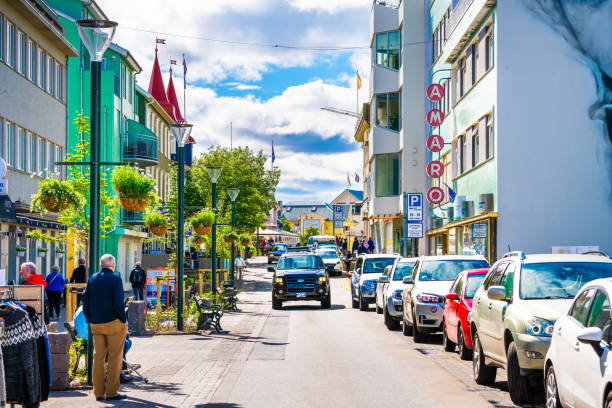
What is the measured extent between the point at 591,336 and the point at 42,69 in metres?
29.0

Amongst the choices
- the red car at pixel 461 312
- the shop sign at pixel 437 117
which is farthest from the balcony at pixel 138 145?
the red car at pixel 461 312

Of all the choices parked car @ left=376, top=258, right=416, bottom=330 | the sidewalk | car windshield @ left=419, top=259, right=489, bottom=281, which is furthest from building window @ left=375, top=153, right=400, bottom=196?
car windshield @ left=419, top=259, right=489, bottom=281

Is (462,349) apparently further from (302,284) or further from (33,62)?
(33,62)

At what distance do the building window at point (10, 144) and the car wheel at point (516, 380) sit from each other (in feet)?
70.6

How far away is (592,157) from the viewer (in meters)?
28.5

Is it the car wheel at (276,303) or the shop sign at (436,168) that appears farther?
the shop sign at (436,168)

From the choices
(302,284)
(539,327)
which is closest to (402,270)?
(302,284)

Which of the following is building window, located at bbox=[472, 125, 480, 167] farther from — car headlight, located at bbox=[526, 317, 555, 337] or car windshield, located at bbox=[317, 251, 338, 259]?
car windshield, located at bbox=[317, 251, 338, 259]

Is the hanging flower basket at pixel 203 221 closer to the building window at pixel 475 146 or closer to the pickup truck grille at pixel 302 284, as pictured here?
the pickup truck grille at pixel 302 284

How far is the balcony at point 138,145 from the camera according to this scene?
5153 centimetres

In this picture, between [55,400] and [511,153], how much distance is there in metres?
20.7

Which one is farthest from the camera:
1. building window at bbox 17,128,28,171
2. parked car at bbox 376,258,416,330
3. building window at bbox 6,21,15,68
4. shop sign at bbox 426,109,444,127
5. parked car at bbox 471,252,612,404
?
shop sign at bbox 426,109,444,127

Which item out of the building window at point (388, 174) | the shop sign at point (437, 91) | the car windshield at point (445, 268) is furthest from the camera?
the building window at point (388, 174)

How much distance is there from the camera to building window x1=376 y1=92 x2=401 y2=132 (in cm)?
5103
